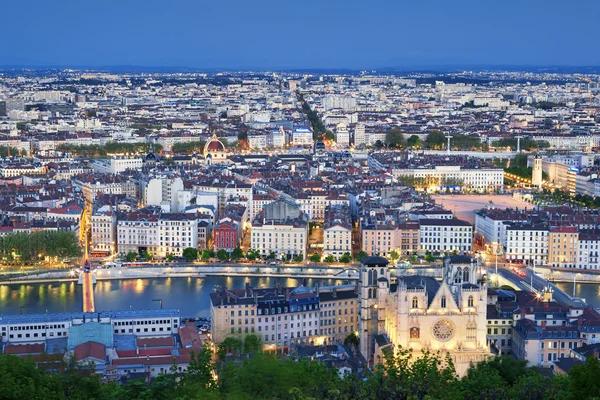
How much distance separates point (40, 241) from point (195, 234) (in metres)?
2.29

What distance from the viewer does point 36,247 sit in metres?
14.5

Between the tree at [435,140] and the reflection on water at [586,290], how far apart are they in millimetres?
18033

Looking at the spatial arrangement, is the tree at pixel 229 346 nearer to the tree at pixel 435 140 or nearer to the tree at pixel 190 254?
the tree at pixel 190 254

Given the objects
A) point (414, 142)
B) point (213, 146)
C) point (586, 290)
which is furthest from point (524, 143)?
point (586, 290)

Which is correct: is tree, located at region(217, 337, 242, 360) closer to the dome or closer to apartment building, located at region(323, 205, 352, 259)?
apartment building, located at region(323, 205, 352, 259)

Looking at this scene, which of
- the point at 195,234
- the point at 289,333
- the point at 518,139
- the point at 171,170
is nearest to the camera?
the point at 289,333

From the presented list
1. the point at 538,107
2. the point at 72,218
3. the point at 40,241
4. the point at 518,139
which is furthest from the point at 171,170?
the point at 538,107

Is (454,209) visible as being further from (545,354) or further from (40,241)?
(545,354)

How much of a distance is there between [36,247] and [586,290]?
24.5 feet

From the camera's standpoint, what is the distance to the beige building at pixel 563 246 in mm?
14734

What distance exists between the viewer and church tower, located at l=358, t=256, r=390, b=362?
31.6 feet

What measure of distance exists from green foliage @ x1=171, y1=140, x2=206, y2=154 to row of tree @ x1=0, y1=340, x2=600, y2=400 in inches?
912

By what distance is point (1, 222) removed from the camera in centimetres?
1577

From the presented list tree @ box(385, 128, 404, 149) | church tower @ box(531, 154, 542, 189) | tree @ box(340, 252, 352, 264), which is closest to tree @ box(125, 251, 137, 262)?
tree @ box(340, 252, 352, 264)
